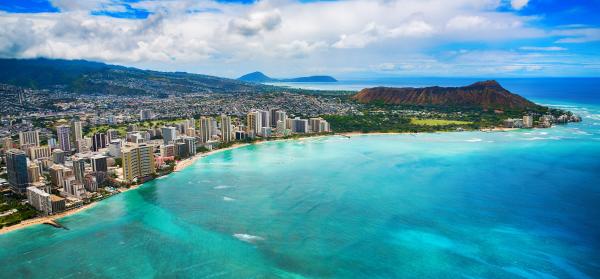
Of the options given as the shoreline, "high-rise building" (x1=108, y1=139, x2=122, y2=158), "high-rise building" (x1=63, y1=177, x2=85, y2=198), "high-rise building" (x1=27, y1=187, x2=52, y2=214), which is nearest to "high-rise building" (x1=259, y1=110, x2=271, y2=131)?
the shoreline

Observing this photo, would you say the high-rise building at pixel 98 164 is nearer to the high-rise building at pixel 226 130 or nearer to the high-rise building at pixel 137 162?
the high-rise building at pixel 137 162

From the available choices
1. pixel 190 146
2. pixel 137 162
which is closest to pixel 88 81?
pixel 190 146

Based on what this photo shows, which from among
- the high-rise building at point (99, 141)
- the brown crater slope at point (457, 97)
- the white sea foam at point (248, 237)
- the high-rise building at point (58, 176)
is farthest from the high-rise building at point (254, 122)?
the brown crater slope at point (457, 97)

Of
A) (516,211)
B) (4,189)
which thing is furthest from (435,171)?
→ (4,189)

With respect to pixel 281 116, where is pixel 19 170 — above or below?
below

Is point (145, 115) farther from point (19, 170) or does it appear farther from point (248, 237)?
point (248, 237)

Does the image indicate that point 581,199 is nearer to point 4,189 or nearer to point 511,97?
point 4,189

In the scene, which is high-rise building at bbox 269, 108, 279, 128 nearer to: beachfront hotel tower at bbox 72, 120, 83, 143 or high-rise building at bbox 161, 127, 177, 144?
high-rise building at bbox 161, 127, 177, 144
